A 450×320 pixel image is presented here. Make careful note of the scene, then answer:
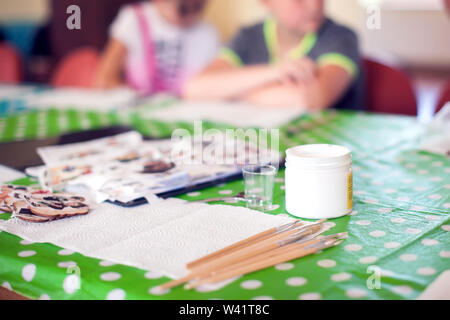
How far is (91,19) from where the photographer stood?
366 centimetres

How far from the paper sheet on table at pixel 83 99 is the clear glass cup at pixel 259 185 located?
3.31 ft

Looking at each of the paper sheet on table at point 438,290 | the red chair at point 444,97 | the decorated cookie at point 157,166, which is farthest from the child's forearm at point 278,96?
the paper sheet on table at point 438,290

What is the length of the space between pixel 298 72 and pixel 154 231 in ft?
4.64

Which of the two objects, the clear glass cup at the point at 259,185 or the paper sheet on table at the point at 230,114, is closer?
the clear glass cup at the point at 259,185

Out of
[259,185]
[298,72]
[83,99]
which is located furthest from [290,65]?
[259,185]

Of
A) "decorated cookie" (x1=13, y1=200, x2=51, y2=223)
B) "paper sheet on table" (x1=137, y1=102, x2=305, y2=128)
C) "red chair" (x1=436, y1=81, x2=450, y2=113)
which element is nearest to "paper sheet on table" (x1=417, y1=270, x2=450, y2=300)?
"decorated cookie" (x1=13, y1=200, x2=51, y2=223)

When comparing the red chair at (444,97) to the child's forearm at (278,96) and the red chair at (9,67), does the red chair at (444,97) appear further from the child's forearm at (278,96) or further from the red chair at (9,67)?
the red chair at (9,67)

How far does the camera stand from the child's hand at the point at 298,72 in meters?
2.10

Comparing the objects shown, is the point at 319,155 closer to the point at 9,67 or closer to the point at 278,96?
the point at 278,96

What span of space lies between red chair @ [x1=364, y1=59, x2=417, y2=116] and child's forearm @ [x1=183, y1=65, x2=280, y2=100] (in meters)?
0.37

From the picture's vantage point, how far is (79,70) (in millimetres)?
2760

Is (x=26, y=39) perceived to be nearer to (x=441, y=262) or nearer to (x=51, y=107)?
(x=51, y=107)
